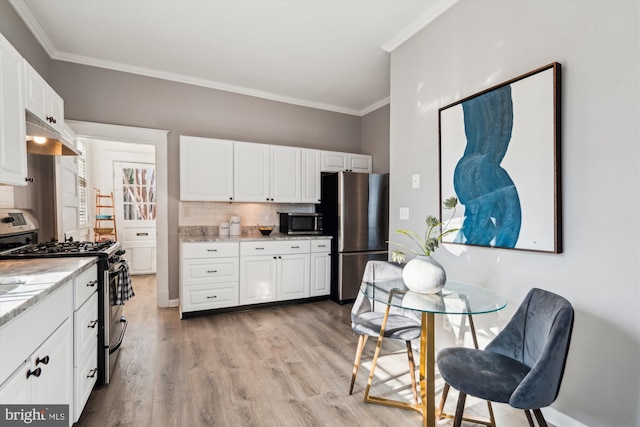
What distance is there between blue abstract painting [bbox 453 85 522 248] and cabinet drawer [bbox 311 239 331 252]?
7.08ft

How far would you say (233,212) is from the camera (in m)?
4.43

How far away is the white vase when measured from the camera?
1.79 metres

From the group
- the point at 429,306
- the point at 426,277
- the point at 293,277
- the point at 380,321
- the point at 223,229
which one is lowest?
the point at 293,277

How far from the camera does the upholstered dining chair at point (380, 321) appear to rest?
6.72ft

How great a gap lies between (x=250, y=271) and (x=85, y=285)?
213 centimetres

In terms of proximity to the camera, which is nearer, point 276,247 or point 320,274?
point 276,247

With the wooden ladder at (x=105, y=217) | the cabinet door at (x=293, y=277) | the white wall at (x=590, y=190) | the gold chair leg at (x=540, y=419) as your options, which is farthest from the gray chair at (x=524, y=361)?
the wooden ladder at (x=105, y=217)

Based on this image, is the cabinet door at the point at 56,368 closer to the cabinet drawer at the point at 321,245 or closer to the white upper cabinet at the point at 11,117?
the white upper cabinet at the point at 11,117

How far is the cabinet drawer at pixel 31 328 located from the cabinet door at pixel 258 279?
2305 mm

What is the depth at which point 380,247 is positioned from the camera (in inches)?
173

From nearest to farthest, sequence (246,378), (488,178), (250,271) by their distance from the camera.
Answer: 1. (488,178)
2. (246,378)
3. (250,271)

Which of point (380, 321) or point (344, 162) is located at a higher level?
point (344, 162)

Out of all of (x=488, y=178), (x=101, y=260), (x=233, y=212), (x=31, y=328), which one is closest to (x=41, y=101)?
(x=101, y=260)

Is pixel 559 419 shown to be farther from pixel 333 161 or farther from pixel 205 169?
pixel 205 169
